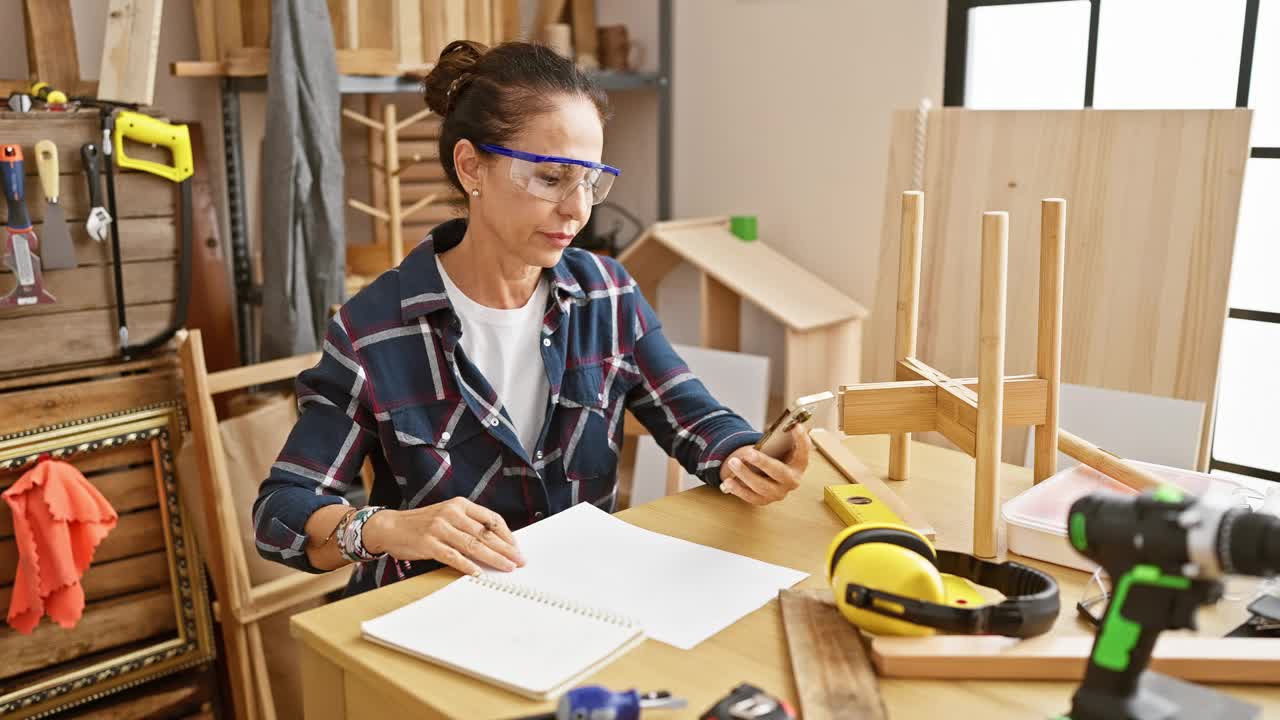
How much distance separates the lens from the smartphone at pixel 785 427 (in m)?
1.32

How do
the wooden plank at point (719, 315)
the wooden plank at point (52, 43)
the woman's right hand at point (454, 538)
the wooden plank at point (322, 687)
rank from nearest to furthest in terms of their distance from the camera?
the wooden plank at point (322, 687) < the woman's right hand at point (454, 538) < the wooden plank at point (52, 43) < the wooden plank at point (719, 315)

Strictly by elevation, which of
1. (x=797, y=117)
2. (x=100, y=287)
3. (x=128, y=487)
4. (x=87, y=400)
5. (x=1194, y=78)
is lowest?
(x=128, y=487)

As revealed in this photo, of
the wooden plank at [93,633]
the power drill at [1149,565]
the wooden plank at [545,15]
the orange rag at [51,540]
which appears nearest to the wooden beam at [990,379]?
the power drill at [1149,565]

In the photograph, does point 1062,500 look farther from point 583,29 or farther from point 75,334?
point 583,29

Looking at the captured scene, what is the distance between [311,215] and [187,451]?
645 mm

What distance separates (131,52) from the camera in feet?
7.55

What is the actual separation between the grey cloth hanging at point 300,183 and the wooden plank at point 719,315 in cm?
98

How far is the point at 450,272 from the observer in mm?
1605

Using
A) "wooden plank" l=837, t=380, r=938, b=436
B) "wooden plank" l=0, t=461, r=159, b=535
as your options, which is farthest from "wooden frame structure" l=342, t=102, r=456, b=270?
"wooden plank" l=837, t=380, r=938, b=436

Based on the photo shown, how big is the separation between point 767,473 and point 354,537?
522 mm

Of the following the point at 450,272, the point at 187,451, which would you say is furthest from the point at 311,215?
the point at 450,272

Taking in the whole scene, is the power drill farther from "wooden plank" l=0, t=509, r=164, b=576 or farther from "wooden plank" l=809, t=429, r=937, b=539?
"wooden plank" l=0, t=509, r=164, b=576

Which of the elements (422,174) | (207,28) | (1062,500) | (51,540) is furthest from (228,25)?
(1062,500)

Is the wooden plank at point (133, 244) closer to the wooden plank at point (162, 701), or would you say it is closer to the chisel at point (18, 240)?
the chisel at point (18, 240)
